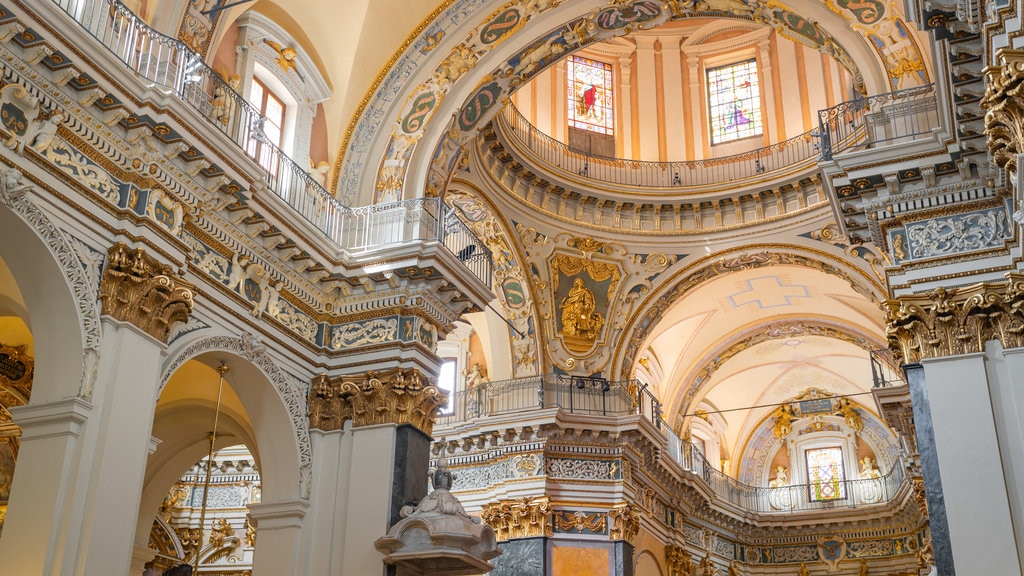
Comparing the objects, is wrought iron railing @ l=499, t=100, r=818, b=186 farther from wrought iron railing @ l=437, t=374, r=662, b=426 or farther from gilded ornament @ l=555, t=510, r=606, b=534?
gilded ornament @ l=555, t=510, r=606, b=534

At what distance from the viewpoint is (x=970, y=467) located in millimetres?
9688

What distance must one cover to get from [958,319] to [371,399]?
659cm

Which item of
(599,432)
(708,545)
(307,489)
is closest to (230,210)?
(307,489)

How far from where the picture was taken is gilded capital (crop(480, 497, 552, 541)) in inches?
691

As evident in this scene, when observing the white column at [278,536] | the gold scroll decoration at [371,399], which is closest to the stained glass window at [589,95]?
the gold scroll decoration at [371,399]

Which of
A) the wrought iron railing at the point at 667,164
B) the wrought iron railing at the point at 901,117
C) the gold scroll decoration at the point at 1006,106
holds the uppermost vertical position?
the wrought iron railing at the point at 667,164

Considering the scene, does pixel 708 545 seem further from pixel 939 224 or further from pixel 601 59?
pixel 939 224

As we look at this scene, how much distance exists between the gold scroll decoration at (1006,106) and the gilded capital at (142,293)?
730 centimetres

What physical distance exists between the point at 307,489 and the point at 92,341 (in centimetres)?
369

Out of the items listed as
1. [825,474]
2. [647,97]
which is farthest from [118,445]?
[825,474]

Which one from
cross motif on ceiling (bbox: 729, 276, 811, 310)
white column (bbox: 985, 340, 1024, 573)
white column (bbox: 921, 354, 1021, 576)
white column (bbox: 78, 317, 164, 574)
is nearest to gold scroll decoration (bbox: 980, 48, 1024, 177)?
white column (bbox: 985, 340, 1024, 573)

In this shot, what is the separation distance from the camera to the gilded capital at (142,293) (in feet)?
30.2

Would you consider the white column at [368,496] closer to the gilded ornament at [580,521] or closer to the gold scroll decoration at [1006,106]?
the gilded ornament at [580,521]

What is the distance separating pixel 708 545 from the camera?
2459 cm
